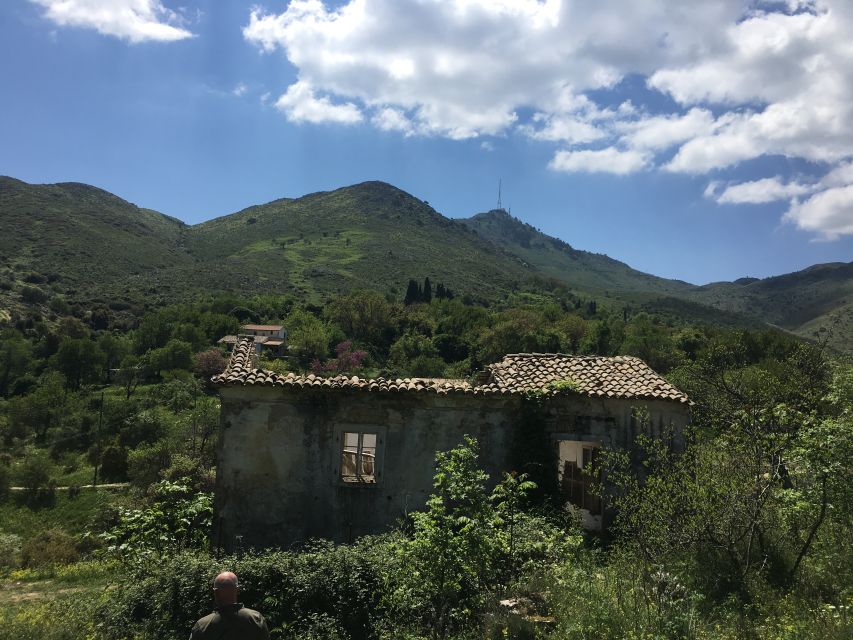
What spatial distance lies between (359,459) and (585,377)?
18.2ft

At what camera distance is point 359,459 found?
1141 centimetres

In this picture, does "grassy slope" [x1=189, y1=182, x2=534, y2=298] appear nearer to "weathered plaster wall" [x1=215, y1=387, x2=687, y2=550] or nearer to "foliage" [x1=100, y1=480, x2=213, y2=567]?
"weathered plaster wall" [x1=215, y1=387, x2=687, y2=550]

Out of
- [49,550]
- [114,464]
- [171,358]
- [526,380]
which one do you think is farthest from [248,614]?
[171,358]

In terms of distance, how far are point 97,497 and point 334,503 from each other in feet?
83.7

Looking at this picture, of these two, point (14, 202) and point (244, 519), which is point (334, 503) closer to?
point (244, 519)

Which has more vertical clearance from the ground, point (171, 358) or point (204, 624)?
point (171, 358)

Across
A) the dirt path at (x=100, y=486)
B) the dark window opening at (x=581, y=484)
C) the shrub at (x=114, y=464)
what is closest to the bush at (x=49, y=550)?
the dirt path at (x=100, y=486)

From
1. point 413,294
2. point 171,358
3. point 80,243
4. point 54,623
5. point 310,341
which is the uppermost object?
point 80,243

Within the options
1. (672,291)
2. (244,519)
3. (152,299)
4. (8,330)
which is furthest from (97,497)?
(672,291)

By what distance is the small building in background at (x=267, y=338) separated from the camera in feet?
208

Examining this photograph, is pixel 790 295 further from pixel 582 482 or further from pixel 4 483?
pixel 4 483

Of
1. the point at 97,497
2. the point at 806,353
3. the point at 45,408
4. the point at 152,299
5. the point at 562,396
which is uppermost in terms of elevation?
the point at 152,299

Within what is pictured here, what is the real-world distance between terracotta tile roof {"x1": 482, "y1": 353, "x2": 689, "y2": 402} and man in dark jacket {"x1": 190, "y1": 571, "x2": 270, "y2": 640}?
7825 mm

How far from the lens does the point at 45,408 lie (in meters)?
45.1
